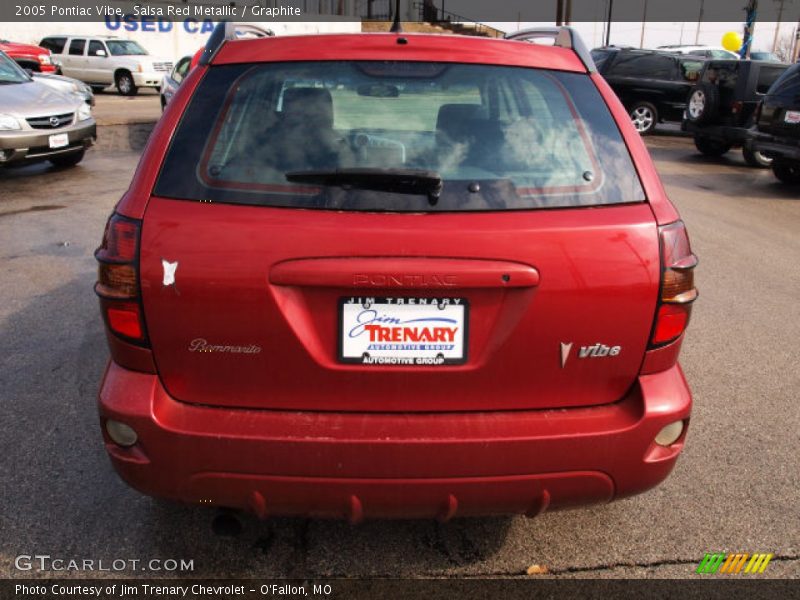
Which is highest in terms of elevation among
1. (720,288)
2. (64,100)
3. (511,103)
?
(511,103)

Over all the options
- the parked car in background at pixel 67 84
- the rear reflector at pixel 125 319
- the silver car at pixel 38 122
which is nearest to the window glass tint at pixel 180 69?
the parked car in background at pixel 67 84

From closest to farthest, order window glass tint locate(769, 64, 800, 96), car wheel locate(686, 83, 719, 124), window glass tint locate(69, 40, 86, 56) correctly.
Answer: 1. window glass tint locate(769, 64, 800, 96)
2. car wheel locate(686, 83, 719, 124)
3. window glass tint locate(69, 40, 86, 56)

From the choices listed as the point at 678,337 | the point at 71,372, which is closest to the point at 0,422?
the point at 71,372

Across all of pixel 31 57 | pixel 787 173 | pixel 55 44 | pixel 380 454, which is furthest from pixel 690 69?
pixel 55 44

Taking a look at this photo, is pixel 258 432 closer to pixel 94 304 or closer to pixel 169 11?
pixel 94 304

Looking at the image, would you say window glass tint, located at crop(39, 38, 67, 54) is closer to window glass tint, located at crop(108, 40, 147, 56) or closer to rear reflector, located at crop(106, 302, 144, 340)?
window glass tint, located at crop(108, 40, 147, 56)

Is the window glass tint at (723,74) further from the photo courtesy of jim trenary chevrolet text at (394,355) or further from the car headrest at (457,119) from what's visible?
the car headrest at (457,119)

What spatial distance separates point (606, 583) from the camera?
258 centimetres

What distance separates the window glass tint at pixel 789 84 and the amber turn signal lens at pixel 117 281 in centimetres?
1082

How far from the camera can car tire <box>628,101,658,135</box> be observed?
58.0 ft

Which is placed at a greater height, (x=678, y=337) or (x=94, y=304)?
(x=678, y=337)

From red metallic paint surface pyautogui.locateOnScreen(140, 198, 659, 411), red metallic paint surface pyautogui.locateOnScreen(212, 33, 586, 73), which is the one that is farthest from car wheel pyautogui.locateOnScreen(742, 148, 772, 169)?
red metallic paint surface pyautogui.locateOnScreen(140, 198, 659, 411)

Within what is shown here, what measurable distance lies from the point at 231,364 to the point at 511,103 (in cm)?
120

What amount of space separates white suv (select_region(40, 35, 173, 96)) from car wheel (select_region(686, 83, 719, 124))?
18.0 m
